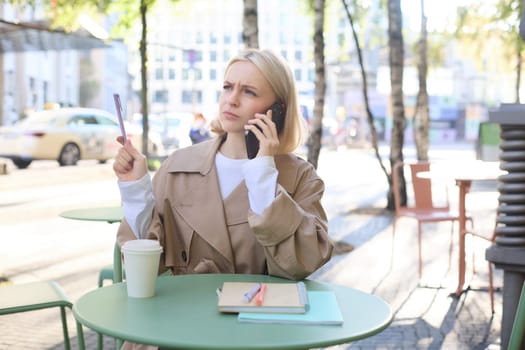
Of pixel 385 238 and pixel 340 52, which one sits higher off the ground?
pixel 340 52

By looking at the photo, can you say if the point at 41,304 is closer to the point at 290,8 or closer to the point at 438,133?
the point at 438,133

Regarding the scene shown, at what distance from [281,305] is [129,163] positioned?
2.50ft

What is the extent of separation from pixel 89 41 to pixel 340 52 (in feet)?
22.2

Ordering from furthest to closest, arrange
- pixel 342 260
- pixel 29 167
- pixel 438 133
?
pixel 438 133 < pixel 29 167 < pixel 342 260

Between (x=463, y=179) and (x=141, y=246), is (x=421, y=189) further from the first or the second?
(x=141, y=246)

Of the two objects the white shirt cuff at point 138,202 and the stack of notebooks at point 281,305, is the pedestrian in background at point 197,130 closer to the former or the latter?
the white shirt cuff at point 138,202

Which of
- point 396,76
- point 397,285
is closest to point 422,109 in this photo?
point 396,76

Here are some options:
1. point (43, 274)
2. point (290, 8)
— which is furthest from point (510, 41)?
point (290, 8)

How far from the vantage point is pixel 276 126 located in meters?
2.97

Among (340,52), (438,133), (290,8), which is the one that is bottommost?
(438,133)

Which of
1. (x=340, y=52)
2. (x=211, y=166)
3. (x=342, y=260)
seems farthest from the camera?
(x=340, y=52)

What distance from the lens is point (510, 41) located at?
22.6 m

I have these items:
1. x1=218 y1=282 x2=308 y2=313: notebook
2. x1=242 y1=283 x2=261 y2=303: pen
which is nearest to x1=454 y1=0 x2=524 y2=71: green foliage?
x1=218 y1=282 x2=308 y2=313: notebook

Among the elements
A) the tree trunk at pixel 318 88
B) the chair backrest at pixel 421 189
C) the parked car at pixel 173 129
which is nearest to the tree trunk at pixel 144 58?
the tree trunk at pixel 318 88
